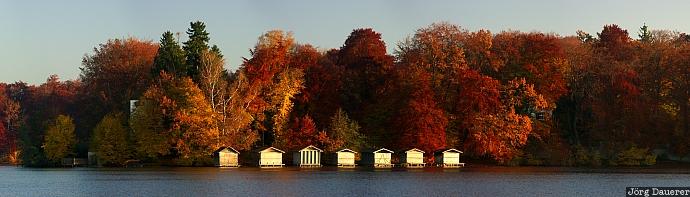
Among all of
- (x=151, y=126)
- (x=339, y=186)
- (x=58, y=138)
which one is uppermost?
(x=151, y=126)

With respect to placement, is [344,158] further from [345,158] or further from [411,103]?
[411,103]

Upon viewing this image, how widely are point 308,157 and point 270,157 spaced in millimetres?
3486

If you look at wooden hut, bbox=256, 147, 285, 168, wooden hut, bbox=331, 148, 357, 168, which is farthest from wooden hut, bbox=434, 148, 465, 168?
wooden hut, bbox=256, 147, 285, 168

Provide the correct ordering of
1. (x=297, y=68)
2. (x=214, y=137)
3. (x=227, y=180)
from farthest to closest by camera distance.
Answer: (x=297, y=68) < (x=214, y=137) < (x=227, y=180)

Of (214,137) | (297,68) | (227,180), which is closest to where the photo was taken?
(227,180)

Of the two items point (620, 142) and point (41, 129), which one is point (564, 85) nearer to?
point (620, 142)

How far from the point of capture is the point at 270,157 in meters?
76.6

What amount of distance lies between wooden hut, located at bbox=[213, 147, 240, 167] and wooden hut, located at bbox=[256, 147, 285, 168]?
2128 millimetres

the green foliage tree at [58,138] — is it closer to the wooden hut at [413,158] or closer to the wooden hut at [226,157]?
the wooden hut at [226,157]

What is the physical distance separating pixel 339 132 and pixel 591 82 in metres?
25.7

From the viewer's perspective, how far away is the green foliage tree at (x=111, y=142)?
79438mm

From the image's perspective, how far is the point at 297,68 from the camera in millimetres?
81562

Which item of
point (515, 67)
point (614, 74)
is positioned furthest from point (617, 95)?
point (515, 67)

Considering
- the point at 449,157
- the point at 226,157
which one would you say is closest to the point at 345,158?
the point at 449,157
